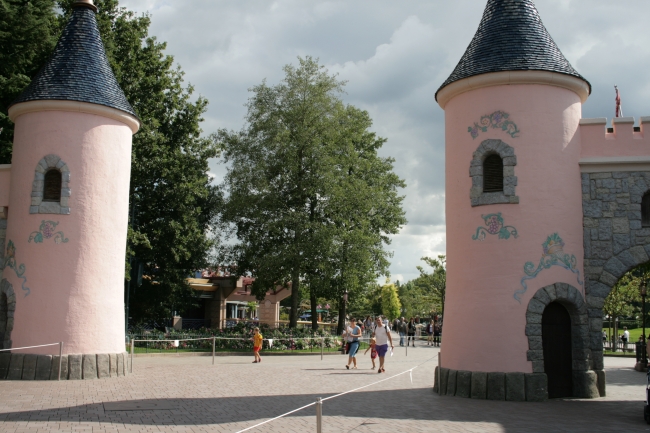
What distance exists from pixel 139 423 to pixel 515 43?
11.1 m

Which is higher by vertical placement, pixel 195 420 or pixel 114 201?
pixel 114 201

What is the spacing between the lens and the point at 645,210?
13.9 metres

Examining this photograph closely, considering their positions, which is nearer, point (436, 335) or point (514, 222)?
point (514, 222)

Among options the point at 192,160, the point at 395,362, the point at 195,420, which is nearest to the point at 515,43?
the point at 195,420

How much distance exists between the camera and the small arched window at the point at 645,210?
1379 centimetres

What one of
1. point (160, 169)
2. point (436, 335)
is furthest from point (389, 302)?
point (160, 169)

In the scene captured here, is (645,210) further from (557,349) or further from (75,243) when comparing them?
(75,243)

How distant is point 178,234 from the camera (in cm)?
3019

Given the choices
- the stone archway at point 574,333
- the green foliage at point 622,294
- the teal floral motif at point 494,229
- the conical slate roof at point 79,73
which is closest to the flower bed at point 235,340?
the conical slate roof at point 79,73

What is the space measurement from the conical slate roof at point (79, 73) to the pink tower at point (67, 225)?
0.12 ft

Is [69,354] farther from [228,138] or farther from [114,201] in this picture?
[228,138]

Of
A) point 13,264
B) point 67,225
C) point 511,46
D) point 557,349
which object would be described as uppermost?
point 511,46

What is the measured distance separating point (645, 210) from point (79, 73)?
14882mm

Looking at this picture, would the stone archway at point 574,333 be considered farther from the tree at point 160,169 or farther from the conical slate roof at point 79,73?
the tree at point 160,169
